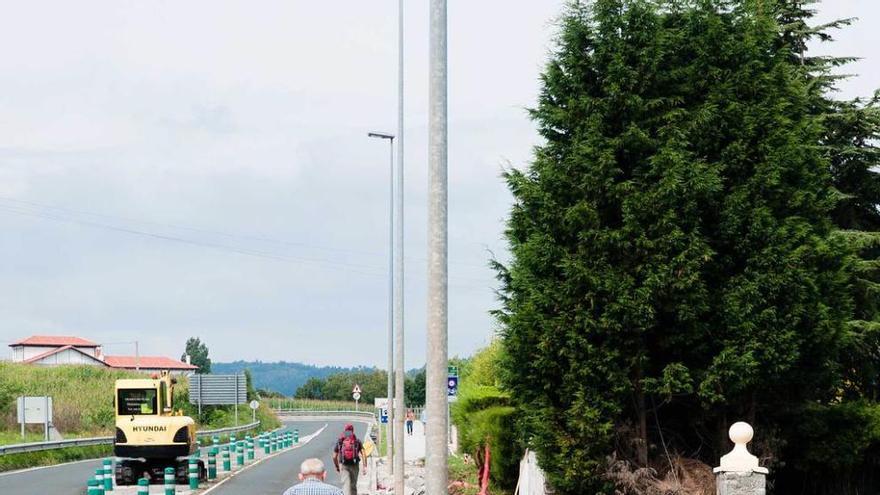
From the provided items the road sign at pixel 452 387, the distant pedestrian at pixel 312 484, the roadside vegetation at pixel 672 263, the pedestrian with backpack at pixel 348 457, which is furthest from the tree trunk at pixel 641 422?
the road sign at pixel 452 387

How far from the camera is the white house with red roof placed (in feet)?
443

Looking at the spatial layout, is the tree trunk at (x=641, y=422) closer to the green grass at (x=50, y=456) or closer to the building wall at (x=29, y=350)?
the green grass at (x=50, y=456)

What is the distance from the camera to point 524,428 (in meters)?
19.3

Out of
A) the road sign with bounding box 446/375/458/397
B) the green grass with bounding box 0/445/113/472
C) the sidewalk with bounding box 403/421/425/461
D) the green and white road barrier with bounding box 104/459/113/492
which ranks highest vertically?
the road sign with bounding box 446/375/458/397

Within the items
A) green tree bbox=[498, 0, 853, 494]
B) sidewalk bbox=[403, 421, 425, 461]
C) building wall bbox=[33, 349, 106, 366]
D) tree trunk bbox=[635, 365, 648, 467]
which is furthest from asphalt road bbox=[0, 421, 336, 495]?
building wall bbox=[33, 349, 106, 366]

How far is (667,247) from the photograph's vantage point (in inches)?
714

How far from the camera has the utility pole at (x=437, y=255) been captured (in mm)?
9641

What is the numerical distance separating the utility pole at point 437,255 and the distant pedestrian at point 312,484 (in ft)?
2.78

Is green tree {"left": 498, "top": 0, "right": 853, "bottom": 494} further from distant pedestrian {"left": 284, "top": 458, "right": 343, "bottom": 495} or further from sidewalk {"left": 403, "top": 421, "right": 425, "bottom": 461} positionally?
sidewalk {"left": 403, "top": 421, "right": 425, "bottom": 461}

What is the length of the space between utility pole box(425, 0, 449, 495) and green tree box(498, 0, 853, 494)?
8630mm

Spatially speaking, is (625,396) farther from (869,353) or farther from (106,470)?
(106,470)

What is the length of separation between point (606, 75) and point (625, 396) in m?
5.49

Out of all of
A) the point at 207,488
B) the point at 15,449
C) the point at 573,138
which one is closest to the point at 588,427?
the point at 573,138

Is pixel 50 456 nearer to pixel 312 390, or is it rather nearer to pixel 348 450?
pixel 348 450
